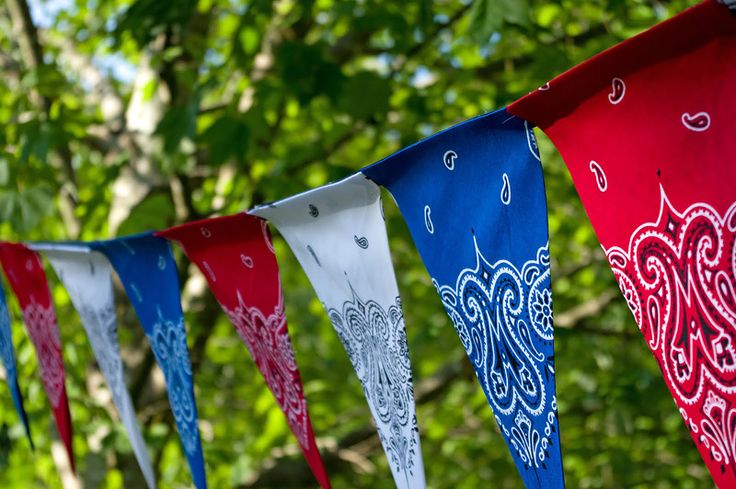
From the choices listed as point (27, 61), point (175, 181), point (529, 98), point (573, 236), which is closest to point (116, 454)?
point (175, 181)

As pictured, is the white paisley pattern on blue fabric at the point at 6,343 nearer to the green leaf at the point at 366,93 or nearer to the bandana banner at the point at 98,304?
the bandana banner at the point at 98,304

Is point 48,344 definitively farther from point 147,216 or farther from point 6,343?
point 147,216

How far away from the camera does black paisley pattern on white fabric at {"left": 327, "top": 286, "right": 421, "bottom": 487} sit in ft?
4.43

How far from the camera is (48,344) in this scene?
2.40 meters

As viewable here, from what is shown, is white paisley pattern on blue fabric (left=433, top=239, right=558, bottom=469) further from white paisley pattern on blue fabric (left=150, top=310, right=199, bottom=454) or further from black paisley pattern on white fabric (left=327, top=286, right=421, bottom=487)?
white paisley pattern on blue fabric (left=150, top=310, right=199, bottom=454)

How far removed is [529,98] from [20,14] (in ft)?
8.97

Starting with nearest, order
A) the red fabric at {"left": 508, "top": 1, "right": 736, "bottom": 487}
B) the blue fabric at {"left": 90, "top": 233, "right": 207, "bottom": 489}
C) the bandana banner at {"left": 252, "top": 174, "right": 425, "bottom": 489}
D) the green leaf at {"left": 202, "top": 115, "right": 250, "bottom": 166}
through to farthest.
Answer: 1. the red fabric at {"left": 508, "top": 1, "right": 736, "bottom": 487}
2. the bandana banner at {"left": 252, "top": 174, "right": 425, "bottom": 489}
3. the blue fabric at {"left": 90, "top": 233, "right": 207, "bottom": 489}
4. the green leaf at {"left": 202, "top": 115, "right": 250, "bottom": 166}

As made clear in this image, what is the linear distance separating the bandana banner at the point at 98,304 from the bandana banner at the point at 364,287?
0.70 meters

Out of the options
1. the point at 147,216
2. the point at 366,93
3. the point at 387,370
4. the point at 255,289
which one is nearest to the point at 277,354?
the point at 255,289

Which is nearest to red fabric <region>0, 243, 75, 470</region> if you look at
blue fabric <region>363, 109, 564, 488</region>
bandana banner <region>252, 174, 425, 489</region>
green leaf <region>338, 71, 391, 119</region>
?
green leaf <region>338, 71, 391, 119</region>

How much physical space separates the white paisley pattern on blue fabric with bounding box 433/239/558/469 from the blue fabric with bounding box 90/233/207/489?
793mm

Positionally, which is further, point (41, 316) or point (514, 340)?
point (41, 316)

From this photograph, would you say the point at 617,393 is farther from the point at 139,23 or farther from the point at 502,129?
the point at 502,129

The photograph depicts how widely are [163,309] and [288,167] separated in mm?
1087
